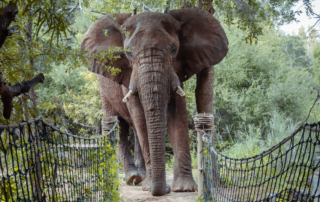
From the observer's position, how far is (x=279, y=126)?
957 centimetres

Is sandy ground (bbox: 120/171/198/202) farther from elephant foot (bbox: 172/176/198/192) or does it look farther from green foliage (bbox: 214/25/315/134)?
green foliage (bbox: 214/25/315/134)

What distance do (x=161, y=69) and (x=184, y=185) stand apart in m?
2.15

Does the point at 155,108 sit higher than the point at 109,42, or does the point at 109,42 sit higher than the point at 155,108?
the point at 109,42

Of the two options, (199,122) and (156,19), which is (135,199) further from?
(156,19)

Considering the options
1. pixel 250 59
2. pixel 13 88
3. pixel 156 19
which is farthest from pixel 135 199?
pixel 250 59

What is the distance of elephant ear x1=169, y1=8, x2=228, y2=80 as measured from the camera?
6500mm

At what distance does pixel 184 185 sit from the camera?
6137mm

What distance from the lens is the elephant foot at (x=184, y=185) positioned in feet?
20.1

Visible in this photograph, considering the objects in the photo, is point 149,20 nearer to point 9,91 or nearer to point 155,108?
point 155,108

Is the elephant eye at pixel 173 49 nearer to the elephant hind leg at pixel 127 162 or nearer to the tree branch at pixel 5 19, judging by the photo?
the elephant hind leg at pixel 127 162

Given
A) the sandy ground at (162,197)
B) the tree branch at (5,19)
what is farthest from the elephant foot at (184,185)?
the tree branch at (5,19)

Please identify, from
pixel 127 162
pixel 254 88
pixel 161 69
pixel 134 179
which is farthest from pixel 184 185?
pixel 254 88

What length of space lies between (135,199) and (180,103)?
1.93m

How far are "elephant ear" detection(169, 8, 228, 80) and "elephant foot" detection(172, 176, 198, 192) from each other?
195 centimetres
